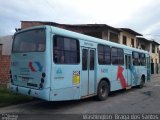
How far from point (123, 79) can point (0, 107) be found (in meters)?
7.15

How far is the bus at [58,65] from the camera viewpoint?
29.0 feet

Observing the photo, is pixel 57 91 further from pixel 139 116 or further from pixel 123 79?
pixel 123 79

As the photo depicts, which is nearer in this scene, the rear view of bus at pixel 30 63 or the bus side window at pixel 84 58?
the rear view of bus at pixel 30 63

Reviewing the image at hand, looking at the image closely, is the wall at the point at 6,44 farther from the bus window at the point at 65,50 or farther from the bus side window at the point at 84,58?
the bus window at the point at 65,50

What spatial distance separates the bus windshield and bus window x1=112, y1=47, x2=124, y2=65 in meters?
4.96

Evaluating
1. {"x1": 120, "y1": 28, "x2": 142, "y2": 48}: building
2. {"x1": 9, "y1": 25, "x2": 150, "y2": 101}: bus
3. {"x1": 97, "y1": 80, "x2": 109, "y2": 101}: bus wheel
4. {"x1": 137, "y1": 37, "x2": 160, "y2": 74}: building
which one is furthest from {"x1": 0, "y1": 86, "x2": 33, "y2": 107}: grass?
{"x1": 137, "y1": 37, "x2": 160, "y2": 74}: building

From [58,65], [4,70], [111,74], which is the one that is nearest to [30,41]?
[58,65]

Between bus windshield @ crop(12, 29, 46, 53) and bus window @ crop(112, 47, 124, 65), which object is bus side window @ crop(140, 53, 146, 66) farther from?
bus windshield @ crop(12, 29, 46, 53)

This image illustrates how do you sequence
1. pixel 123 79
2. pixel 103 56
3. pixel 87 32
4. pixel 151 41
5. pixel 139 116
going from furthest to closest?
pixel 151 41 → pixel 87 32 → pixel 123 79 → pixel 103 56 → pixel 139 116

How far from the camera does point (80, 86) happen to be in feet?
33.2

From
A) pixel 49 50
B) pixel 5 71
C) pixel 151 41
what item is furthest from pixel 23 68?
pixel 151 41

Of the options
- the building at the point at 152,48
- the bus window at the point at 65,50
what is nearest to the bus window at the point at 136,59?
the bus window at the point at 65,50

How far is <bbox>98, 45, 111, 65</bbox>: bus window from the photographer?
38.7 ft

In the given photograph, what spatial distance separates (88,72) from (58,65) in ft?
6.79
